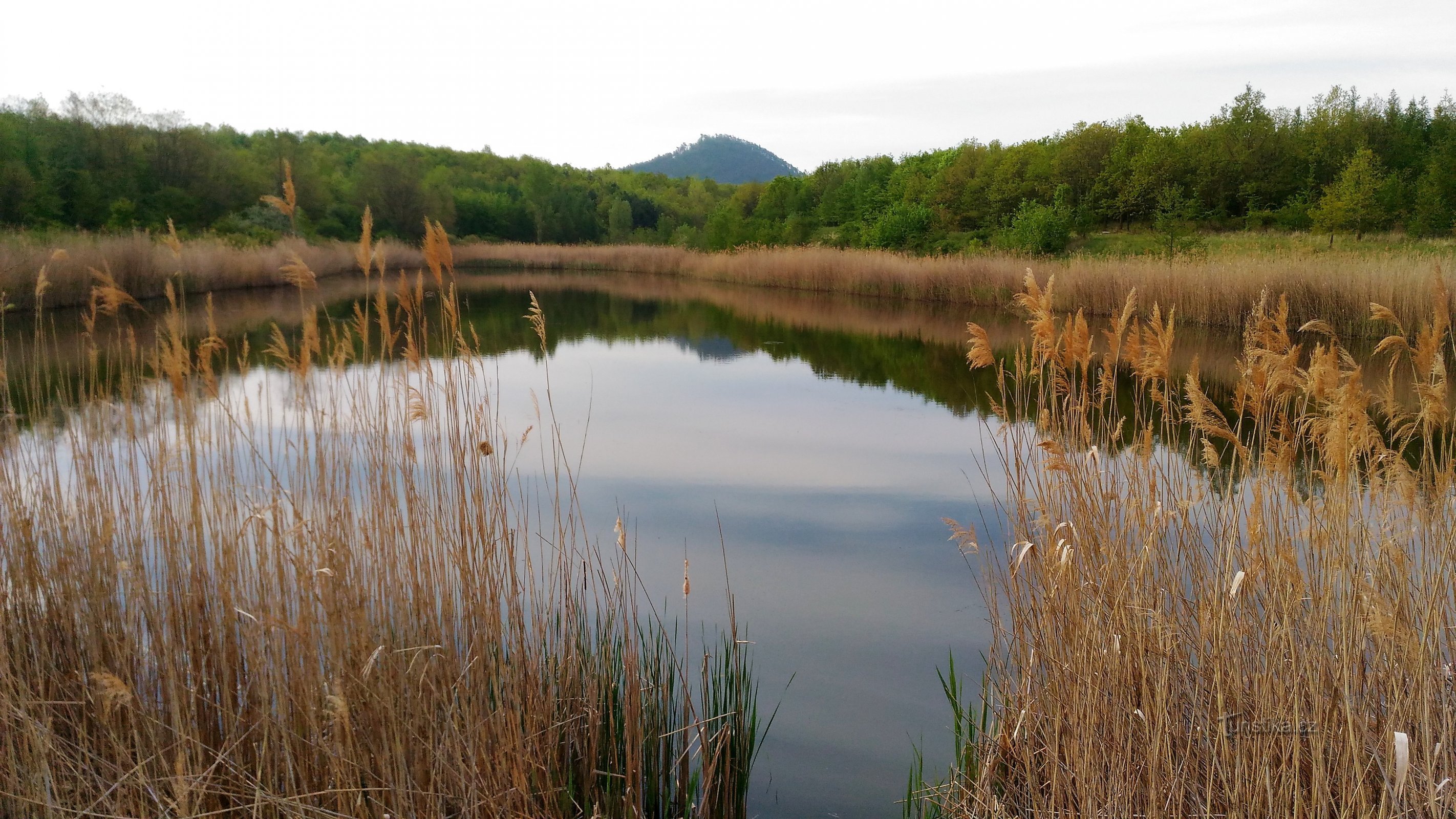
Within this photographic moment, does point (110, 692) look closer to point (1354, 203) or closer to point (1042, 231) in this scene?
point (1042, 231)

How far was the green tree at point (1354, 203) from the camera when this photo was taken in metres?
21.7

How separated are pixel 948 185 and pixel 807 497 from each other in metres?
30.2

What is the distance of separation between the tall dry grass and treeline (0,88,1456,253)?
5560 mm

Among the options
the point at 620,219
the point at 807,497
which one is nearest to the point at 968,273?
the point at 807,497

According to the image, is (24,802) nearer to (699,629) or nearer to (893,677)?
(699,629)

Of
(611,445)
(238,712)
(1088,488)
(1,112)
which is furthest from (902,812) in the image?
(1,112)

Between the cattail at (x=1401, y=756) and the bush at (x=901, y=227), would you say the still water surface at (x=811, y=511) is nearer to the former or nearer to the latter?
the cattail at (x=1401, y=756)

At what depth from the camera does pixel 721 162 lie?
156375 mm

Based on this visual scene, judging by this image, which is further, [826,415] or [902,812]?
[826,415]

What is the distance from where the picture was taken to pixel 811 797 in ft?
8.70

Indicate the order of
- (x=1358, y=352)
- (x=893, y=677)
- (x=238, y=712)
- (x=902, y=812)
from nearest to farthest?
1. (x=238, y=712)
2. (x=902, y=812)
3. (x=893, y=677)
4. (x=1358, y=352)

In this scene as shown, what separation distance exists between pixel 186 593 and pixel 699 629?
187 cm

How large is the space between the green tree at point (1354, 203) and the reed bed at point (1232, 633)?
75.2 feet

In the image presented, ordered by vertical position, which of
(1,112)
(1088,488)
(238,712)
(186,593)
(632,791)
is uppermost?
(1,112)
